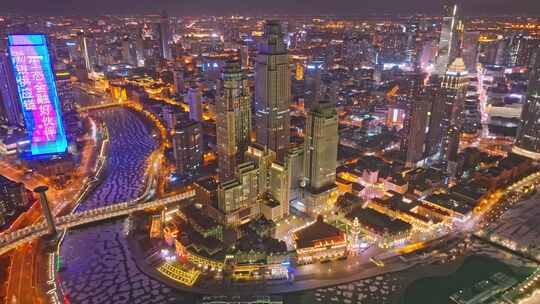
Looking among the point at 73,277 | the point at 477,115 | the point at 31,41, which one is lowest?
the point at 73,277

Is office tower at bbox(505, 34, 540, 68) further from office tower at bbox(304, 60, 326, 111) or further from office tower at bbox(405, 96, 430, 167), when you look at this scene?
office tower at bbox(405, 96, 430, 167)

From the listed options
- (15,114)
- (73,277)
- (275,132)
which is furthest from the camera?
(15,114)

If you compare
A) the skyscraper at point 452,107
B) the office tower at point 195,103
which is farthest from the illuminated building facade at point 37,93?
the skyscraper at point 452,107

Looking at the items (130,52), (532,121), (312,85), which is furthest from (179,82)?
(532,121)

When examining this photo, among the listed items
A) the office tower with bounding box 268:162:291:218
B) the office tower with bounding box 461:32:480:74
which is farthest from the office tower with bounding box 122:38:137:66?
the office tower with bounding box 461:32:480:74

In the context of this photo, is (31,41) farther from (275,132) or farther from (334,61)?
(334,61)

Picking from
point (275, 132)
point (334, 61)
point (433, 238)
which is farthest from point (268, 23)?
point (334, 61)

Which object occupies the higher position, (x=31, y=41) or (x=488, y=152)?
(x=31, y=41)
